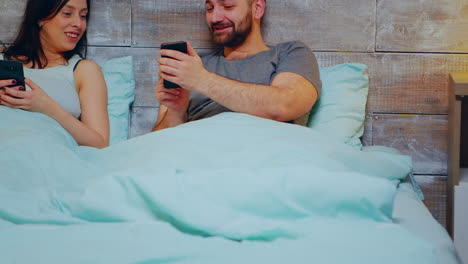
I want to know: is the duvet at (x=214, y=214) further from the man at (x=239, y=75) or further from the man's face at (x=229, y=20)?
the man's face at (x=229, y=20)

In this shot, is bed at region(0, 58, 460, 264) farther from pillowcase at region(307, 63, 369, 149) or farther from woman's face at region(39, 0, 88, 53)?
woman's face at region(39, 0, 88, 53)

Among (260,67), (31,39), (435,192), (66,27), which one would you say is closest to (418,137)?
(435,192)

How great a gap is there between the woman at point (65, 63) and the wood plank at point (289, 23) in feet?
0.72

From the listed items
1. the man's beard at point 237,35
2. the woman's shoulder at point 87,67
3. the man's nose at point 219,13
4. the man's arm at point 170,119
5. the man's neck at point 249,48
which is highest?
the man's nose at point 219,13

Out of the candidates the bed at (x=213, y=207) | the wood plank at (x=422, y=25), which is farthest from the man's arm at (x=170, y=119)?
the wood plank at (x=422, y=25)

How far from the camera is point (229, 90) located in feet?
5.15

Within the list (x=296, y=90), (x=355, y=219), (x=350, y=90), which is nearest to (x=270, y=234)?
(x=355, y=219)

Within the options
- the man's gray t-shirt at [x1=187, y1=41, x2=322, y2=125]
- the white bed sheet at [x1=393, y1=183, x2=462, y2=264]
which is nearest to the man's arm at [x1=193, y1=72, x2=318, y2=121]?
the man's gray t-shirt at [x1=187, y1=41, x2=322, y2=125]

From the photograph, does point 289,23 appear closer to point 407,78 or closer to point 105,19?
point 407,78

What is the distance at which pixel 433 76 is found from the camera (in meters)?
1.94

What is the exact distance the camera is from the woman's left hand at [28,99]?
1.61 m

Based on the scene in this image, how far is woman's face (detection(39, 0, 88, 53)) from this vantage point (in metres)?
1.88

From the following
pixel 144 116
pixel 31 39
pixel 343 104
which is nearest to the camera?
pixel 343 104

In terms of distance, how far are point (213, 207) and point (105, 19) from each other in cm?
132
